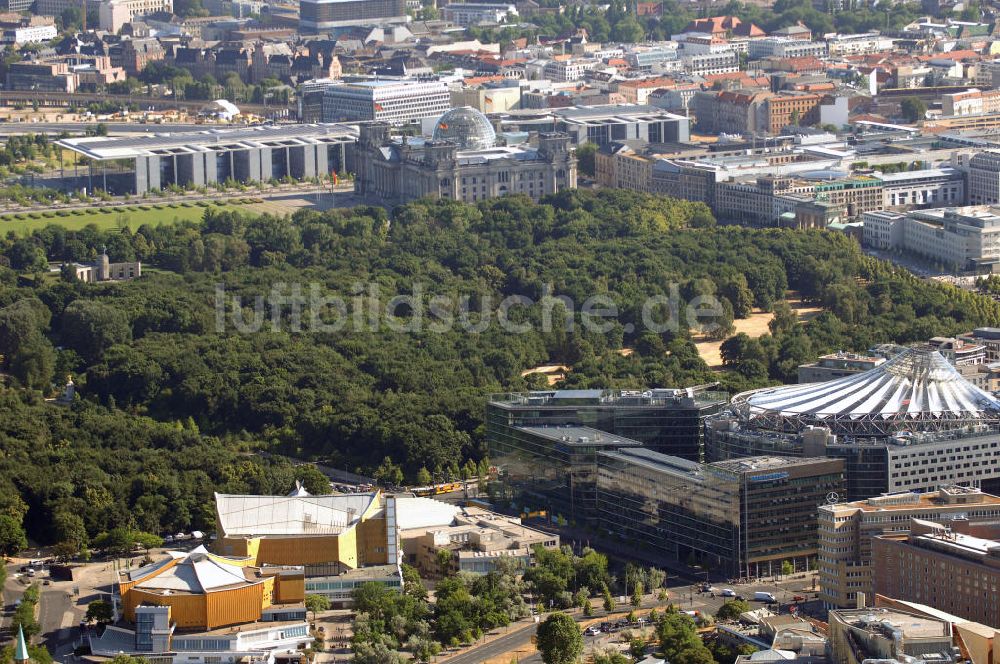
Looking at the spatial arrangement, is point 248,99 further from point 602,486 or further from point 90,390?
point 602,486

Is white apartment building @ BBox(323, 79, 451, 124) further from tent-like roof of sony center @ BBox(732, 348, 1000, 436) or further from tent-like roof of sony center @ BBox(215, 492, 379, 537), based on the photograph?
tent-like roof of sony center @ BBox(215, 492, 379, 537)

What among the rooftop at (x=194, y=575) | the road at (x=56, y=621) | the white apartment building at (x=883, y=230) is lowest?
the road at (x=56, y=621)

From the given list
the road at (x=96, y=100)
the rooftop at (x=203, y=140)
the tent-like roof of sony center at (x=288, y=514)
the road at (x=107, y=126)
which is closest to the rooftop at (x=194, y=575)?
the tent-like roof of sony center at (x=288, y=514)

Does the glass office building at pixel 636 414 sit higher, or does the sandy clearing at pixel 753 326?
the glass office building at pixel 636 414

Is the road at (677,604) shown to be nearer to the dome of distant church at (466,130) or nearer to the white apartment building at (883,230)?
the white apartment building at (883,230)

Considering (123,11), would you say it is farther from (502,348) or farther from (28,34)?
(502,348)

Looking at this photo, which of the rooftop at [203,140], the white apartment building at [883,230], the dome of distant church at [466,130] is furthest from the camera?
the rooftop at [203,140]

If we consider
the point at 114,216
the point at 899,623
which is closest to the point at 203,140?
the point at 114,216

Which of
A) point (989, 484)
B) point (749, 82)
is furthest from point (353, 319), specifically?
point (749, 82)
